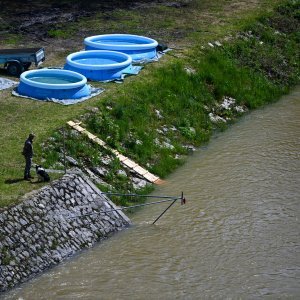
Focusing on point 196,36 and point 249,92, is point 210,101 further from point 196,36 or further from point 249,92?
point 196,36

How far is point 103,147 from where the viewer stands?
2391cm

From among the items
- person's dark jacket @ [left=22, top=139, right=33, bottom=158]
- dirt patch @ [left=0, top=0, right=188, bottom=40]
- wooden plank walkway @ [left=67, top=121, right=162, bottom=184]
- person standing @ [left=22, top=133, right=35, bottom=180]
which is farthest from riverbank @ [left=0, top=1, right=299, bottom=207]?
dirt patch @ [left=0, top=0, right=188, bottom=40]

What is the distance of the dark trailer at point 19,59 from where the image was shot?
2873cm

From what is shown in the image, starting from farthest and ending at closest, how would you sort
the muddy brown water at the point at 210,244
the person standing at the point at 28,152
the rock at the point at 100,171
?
the rock at the point at 100,171 < the person standing at the point at 28,152 < the muddy brown water at the point at 210,244

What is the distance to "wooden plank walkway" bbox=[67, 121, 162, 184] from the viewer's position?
934 inches

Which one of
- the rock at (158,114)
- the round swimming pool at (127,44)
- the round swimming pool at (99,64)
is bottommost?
the rock at (158,114)

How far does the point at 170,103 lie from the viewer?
1113 inches

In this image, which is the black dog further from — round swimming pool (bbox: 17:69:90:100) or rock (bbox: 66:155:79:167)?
round swimming pool (bbox: 17:69:90:100)

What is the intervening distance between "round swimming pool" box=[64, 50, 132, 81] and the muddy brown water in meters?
4.89

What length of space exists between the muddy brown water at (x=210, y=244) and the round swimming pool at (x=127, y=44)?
6416 mm

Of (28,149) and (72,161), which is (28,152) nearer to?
(28,149)

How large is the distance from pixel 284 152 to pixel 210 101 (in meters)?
4.81

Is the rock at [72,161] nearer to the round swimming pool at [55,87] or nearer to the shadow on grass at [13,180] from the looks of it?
the shadow on grass at [13,180]

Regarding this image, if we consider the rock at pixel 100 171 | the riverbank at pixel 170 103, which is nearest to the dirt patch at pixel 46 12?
the riverbank at pixel 170 103
